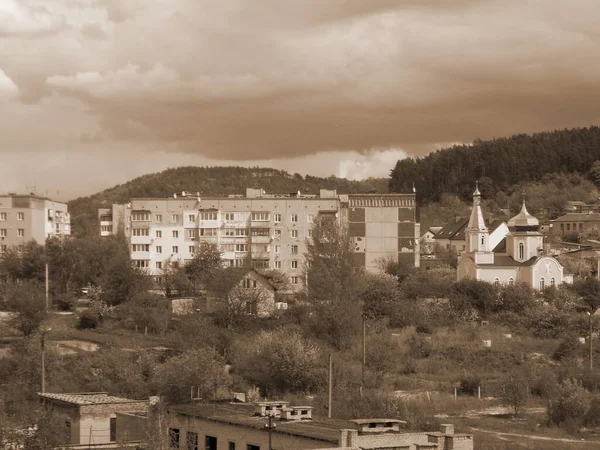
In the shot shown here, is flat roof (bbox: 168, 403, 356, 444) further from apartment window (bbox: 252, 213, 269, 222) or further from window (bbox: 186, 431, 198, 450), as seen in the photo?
apartment window (bbox: 252, 213, 269, 222)

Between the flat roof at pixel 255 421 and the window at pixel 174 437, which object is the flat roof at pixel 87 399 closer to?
the flat roof at pixel 255 421

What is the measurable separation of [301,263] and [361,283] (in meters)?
15.8

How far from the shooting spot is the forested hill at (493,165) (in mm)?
139500

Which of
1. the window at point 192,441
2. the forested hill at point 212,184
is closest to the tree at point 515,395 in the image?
the window at point 192,441

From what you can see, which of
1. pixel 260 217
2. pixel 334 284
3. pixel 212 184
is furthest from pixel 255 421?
pixel 212 184

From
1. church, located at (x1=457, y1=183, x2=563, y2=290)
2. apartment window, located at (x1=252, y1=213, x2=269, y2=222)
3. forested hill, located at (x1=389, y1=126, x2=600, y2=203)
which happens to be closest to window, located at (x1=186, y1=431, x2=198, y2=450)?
church, located at (x1=457, y1=183, x2=563, y2=290)

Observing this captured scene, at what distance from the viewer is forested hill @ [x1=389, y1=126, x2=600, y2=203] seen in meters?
140

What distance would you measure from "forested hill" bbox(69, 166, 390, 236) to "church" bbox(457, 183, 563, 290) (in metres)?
47.9

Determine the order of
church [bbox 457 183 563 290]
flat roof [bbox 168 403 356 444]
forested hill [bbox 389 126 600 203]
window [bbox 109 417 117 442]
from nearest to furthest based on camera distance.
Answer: flat roof [bbox 168 403 356 444], window [bbox 109 417 117 442], church [bbox 457 183 563 290], forested hill [bbox 389 126 600 203]

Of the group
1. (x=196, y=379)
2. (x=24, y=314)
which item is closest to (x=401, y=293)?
(x=24, y=314)

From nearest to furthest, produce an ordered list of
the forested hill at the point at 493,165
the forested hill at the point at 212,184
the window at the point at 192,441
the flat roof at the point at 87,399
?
the window at the point at 192,441 < the flat roof at the point at 87,399 < the forested hill at the point at 212,184 < the forested hill at the point at 493,165

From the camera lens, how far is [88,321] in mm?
67000

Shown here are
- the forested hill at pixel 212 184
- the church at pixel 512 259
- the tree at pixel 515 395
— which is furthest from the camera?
the forested hill at pixel 212 184

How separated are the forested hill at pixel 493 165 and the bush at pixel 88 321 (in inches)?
2936
